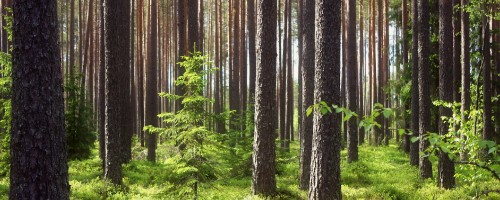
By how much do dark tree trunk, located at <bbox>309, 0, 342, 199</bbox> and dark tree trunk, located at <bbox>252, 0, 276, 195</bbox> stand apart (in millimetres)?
1784

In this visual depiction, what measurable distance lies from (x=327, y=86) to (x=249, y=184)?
5861 mm

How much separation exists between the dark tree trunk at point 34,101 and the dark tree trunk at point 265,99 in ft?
19.4

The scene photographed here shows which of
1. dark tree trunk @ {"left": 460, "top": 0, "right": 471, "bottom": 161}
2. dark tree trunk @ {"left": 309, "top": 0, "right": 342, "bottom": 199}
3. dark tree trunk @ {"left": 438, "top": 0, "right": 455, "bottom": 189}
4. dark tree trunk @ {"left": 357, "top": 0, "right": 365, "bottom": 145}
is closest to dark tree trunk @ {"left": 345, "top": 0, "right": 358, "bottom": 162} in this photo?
dark tree trunk @ {"left": 460, "top": 0, "right": 471, "bottom": 161}

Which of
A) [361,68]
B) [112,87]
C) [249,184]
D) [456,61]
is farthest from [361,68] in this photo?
[112,87]

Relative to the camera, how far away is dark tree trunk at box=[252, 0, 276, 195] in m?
10.5

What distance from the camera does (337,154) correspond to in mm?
9117

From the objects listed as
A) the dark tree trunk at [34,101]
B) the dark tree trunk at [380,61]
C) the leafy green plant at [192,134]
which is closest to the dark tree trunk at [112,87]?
the leafy green plant at [192,134]

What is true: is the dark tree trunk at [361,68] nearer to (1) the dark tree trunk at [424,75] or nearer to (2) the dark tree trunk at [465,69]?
(2) the dark tree trunk at [465,69]

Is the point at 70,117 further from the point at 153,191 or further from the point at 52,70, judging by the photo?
the point at 52,70

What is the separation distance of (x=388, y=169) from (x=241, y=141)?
20.4ft

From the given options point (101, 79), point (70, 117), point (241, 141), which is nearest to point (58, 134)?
point (241, 141)

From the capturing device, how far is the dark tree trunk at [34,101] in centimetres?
514

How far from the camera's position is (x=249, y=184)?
13656mm

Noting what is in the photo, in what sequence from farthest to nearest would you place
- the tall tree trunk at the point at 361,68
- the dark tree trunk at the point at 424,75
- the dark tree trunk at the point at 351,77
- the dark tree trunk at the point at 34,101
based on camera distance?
the tall tree trunk at the point at 361,68 < the dark tree trunk at the point at 351,77 < the dark tree trunk at the point at 424,75 < the dark tree trunk at the point at 34,101
